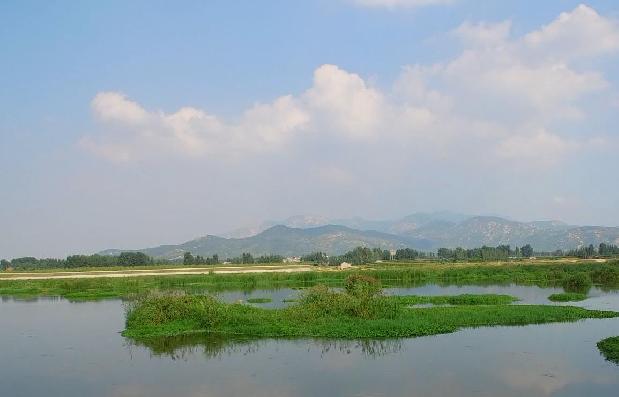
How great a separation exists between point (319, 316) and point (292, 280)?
36.3 m

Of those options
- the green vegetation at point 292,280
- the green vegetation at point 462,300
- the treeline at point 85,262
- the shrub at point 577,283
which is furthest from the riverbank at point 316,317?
the treeline at point 85,262

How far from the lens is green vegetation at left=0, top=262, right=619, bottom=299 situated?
185ft

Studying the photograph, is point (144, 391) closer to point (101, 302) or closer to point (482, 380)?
point (482, 380)

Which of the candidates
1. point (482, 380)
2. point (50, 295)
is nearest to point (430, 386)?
point (482, 380)

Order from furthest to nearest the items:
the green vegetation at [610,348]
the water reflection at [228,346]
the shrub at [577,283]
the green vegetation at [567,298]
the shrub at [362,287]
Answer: the shrub at [577,283]
the green vegetation at [567,298]
the shrub at [362,287]
the water reflection at [228,346]
the green vegetation at [610,348]

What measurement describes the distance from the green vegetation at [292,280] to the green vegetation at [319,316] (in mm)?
23238

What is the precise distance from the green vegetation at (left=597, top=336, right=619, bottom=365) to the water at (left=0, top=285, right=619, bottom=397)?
37cm

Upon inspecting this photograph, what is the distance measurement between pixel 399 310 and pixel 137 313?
48.3 ft

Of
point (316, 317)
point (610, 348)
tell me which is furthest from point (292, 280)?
point (610, 348)

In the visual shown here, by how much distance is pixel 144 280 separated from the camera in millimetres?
62969

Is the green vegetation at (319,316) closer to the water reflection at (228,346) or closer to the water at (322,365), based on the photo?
the water reflection at (228,346)

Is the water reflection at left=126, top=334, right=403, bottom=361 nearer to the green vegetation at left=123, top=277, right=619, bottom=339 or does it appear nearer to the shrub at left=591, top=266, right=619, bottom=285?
the green vegetation at left=123, top=277, right=619, bottom=339

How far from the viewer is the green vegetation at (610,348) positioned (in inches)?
814

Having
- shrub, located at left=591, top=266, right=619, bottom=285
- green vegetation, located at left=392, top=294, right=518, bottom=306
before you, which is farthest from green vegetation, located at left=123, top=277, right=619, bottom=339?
shrub, located at left=591, top=266, right=619, bottom=285
